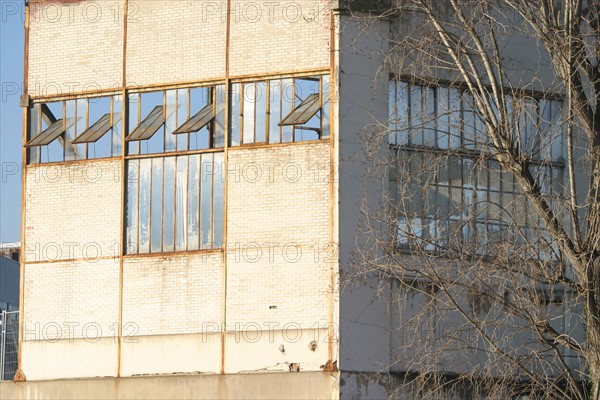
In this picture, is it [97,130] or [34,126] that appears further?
[34,126]

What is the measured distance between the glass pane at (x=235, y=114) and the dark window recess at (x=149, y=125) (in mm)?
1543

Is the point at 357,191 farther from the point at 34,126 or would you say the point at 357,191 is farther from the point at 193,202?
the point at 34,126

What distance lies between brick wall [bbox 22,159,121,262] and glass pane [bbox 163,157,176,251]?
0.96 m

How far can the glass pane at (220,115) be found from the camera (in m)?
24.2

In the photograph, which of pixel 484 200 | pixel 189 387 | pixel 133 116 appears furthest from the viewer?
pixel 133 116

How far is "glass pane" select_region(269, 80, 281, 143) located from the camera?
78.3ft

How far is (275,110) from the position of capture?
942 inches

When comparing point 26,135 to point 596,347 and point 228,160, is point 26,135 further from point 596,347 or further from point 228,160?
point 596,347

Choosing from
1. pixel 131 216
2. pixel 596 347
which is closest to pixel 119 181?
pixel 131 216

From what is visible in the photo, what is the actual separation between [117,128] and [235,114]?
2.64 meters

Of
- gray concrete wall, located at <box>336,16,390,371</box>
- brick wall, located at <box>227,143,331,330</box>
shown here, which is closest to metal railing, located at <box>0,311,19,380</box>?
brick wall, located at <box>227,143,331,330</box>

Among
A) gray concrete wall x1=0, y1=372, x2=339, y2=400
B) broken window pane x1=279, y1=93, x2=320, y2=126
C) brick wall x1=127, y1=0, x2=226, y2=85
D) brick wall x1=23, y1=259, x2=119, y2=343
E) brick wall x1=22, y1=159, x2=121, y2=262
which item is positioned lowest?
gray concrete wall x1=0, y1=372, x2=339, y2=400

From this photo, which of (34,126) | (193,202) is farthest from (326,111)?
(34,126)

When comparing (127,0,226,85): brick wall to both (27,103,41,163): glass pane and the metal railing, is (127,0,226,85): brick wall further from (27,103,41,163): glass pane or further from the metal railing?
the metal railing
